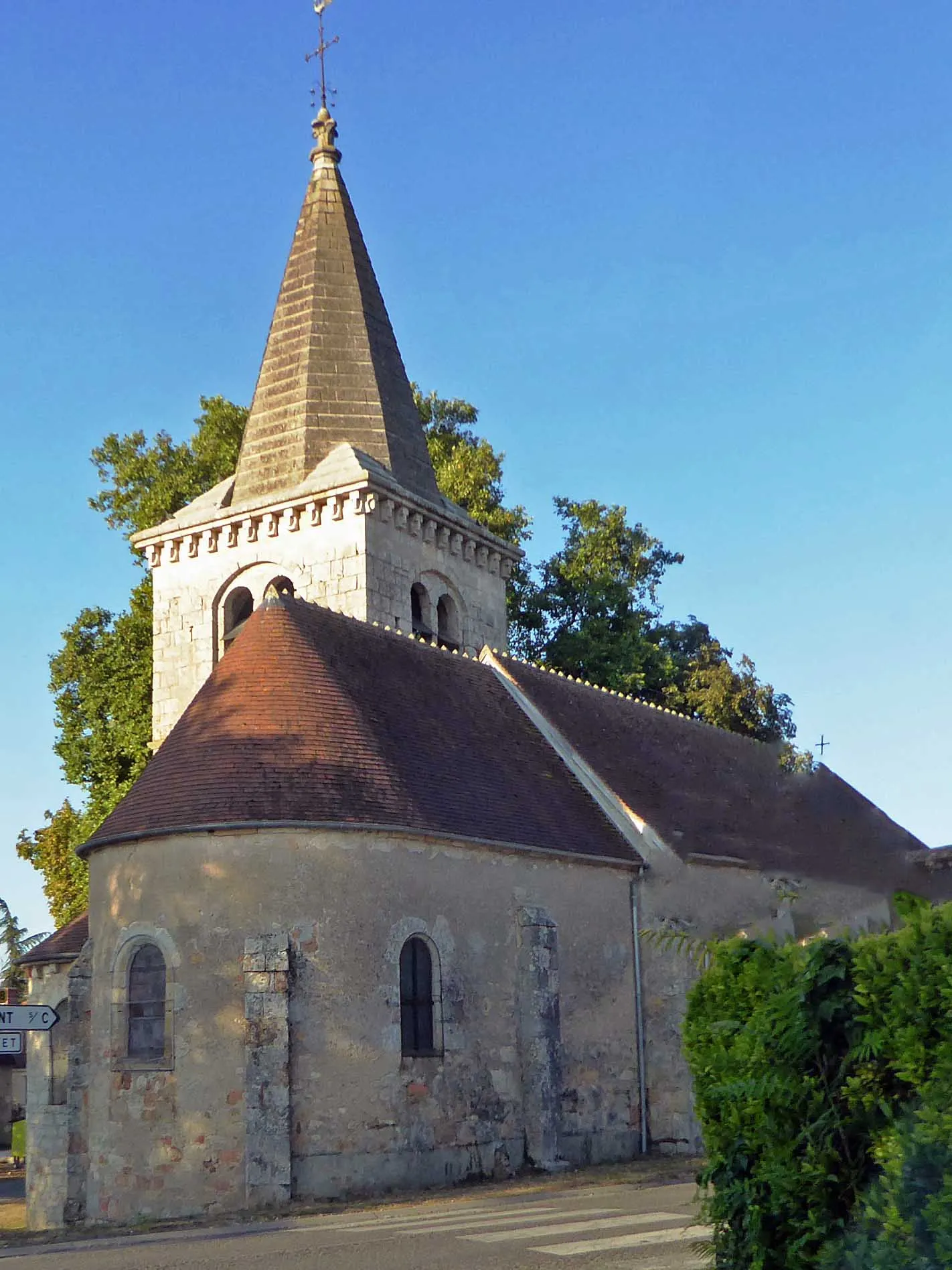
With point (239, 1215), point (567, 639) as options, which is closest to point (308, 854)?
point (239, 1215)

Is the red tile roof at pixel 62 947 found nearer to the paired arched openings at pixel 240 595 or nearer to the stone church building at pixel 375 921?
the stone church building at pixel 375 921

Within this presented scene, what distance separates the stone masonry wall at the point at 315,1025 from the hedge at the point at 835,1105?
9924 millimetres

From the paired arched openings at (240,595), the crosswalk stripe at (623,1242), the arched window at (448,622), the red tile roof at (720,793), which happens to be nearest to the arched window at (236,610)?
the paired arched openings at (240,595)

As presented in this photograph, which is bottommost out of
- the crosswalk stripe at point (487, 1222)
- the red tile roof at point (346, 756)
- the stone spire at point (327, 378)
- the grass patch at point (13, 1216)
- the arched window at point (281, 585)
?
the grass patch at point (13, 1216)

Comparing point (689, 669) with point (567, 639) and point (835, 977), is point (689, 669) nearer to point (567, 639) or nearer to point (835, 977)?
point (567, 639)

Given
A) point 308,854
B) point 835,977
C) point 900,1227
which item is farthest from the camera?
point 308,854

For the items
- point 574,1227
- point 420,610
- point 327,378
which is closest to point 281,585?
point 420,610

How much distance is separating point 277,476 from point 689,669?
1268cm

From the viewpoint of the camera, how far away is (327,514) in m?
25.8

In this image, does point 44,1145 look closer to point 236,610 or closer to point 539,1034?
point 539,1034

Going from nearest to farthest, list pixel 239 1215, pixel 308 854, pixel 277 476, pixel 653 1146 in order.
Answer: pixel 239 1215
pixel 308 854
pixel 653 1146
pixel 277 476

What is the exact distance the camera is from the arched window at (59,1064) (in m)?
17.5

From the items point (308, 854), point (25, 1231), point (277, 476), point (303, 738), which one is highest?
point (277, 476)

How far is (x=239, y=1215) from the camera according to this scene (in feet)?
47.1
